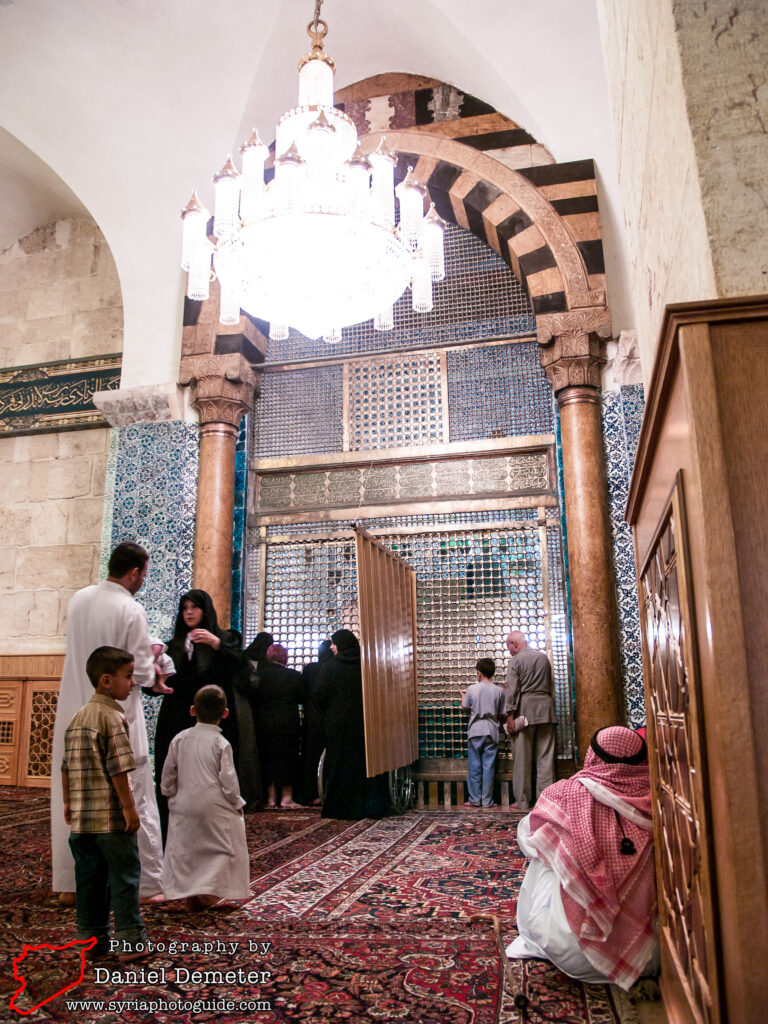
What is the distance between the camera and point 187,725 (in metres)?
3.35

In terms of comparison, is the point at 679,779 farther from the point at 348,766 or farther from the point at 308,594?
the point at 308,594

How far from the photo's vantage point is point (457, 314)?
19.7 feet

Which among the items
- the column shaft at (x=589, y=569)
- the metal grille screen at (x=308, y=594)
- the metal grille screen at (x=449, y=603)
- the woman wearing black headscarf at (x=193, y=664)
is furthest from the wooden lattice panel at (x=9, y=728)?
the column shaft at (x=589, y=569)

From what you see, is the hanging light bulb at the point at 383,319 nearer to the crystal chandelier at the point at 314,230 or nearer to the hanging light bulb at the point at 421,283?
the crystal chandelier at the point at 314,230

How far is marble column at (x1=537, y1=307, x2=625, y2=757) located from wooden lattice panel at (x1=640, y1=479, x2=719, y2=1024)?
10.00 feet

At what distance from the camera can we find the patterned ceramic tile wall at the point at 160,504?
5488 mm

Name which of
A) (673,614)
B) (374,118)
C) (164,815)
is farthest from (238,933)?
(374,118)

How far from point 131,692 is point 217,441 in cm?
336

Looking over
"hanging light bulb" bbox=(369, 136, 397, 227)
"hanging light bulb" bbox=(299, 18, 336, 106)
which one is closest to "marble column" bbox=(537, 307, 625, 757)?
"hanging light bulb" bbox=(369, 136, 397, 227)

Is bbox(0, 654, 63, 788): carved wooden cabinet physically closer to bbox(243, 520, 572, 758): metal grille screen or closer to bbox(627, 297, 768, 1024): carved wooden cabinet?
bbox(243, 520, 572, 758): metal grille screen

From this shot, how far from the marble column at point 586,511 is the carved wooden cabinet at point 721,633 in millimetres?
3536

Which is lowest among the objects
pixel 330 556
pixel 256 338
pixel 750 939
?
pixel 750 939

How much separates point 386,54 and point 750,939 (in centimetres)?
650

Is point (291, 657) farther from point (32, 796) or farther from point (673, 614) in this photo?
point (673, 614)
